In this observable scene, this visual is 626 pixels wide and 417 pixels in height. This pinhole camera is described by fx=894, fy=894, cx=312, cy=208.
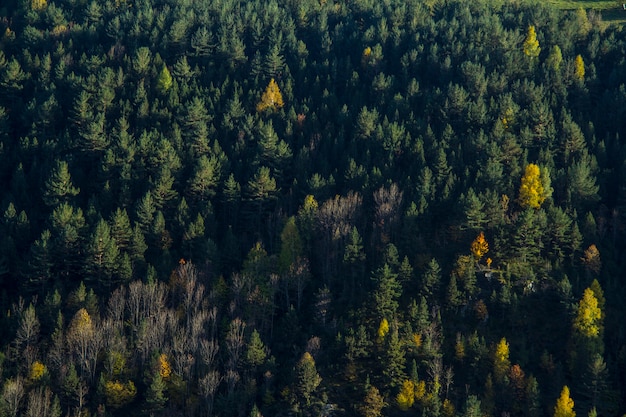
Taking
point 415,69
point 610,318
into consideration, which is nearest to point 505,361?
point 610,318

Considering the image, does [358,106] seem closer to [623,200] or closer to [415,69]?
[415,69]

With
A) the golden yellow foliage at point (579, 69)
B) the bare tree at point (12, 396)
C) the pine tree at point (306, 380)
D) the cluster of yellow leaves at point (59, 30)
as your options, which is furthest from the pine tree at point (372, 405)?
the cluster of yellow leaves at point (59, 30)

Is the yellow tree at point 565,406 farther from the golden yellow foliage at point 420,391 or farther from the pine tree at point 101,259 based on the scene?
the pine tree at point 101,259

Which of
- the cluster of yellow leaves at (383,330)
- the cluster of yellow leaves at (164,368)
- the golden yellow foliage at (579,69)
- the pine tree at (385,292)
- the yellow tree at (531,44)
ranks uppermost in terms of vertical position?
the yellow tree at (531,44)

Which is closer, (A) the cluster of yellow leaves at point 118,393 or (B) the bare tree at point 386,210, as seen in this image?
(A) the cluster of yellow leaves at point 118,393

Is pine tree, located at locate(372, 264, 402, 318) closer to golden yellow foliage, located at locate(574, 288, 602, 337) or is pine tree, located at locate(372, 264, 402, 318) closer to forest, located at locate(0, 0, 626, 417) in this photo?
forest, located at locate(0, 0, 626, 417)

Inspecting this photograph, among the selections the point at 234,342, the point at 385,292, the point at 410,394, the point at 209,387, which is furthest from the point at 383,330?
the point at 209,387
